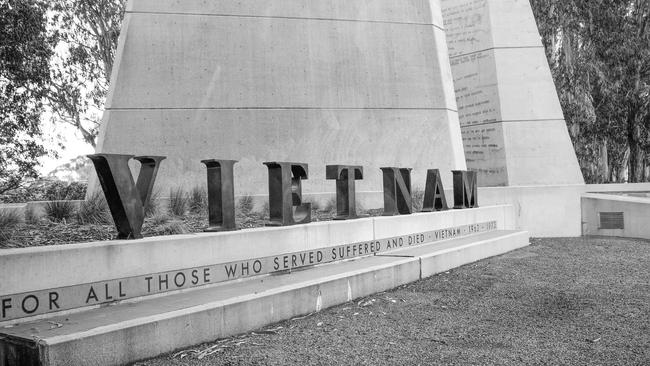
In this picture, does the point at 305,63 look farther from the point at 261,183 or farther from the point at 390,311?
the point at 390,311

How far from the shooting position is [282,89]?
36.8 ft

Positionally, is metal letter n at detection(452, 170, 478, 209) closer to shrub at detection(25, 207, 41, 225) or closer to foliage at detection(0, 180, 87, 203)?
shrub at detection(25, 207, 41, 225)

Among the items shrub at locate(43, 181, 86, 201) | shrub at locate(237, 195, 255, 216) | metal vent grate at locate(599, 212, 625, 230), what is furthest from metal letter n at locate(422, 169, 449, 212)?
shrub at locate(43, 181, 86, 201)

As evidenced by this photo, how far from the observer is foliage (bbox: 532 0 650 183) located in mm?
25703

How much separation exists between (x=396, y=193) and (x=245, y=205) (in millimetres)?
2470

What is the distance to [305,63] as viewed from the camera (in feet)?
37.6

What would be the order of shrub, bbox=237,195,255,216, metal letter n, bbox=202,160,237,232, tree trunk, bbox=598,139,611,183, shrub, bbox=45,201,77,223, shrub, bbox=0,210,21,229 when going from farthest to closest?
1. tree trunk, bbox=598,139,611,183
2. shrub, bbox=237,195,255,216
3. shrub, bbox=45,201,77,223
4. metal letter n, bbox=202,160,237,232
5. shrub, bbox=0,210,21,229

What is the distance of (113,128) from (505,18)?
11.3 m

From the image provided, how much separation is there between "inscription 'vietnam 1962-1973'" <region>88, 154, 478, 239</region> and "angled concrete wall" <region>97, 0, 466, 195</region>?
7.19 feet

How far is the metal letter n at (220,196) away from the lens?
6.38m

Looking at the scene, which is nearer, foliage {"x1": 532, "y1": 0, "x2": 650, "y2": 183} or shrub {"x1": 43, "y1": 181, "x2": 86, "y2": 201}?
shrub {"x1": 43, "y1": 181, "x2": 86, "y2": 201}

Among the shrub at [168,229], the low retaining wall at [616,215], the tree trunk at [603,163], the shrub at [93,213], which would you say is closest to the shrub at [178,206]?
the shrub at [93,213]

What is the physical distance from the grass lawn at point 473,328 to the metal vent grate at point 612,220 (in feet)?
19.2

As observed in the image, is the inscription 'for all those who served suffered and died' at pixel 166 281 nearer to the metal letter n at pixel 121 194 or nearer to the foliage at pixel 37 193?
the metal letter n at pixel 121 194
